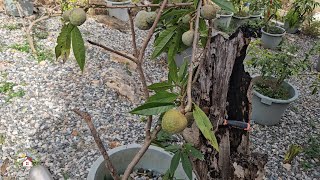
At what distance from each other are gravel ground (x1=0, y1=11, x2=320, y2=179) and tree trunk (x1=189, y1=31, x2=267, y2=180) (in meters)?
1.10

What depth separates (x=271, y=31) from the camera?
4438 mm

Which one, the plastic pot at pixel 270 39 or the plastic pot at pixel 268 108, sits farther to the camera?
the plastic pot at pixel 270 39

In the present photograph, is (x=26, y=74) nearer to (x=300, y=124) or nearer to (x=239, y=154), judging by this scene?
(x=239, y=154)

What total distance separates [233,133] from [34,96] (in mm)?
1929

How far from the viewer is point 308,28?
16.1ft

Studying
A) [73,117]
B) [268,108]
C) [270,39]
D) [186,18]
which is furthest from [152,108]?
[270,39]

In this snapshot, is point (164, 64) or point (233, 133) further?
point (164, 64)

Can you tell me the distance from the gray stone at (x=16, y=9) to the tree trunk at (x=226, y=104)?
10.8 ft

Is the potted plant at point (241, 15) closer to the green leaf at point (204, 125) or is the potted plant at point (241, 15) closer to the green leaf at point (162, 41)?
the green leaf at point (162, 41)

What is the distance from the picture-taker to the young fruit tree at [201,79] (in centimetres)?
81

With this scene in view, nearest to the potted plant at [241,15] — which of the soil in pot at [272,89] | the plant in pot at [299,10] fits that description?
the plant in pot at [299,10]

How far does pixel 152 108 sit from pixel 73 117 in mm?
1866

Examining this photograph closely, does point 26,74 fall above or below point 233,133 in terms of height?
below

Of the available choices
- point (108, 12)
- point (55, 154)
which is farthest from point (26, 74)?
point (108, 12)
